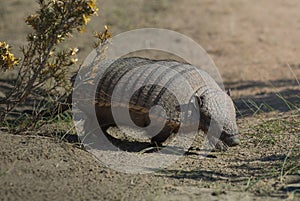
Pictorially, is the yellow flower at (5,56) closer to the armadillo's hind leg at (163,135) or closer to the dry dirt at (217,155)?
the dry dirt at (217,155)

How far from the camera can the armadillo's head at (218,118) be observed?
4465 millimetres

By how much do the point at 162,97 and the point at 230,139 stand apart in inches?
25.4

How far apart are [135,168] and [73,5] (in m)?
1.24

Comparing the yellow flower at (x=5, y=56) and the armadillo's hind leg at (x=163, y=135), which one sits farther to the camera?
the armadillo's hind leg at (x=163, y=135)

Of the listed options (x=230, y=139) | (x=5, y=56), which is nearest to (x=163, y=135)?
(x=230, y=139)

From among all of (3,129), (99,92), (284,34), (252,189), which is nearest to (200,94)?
(99,92)

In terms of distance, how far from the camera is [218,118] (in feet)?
14.7

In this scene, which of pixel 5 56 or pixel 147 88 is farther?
pixel 147 88

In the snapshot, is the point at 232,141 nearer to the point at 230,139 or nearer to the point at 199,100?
the point at 230,139

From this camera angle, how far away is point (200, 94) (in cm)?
464

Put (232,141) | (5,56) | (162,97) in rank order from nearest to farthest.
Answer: (5,56) < (232,141) < (162,97)

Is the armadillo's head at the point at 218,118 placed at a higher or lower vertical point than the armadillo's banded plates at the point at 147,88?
lower

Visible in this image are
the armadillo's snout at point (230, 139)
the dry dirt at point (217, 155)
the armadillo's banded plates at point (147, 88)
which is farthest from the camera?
the armadillo's banded plates at point (147, 88)

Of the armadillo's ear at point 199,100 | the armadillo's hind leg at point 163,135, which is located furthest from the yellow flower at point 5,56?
the armadillo's ear at point 199,100
